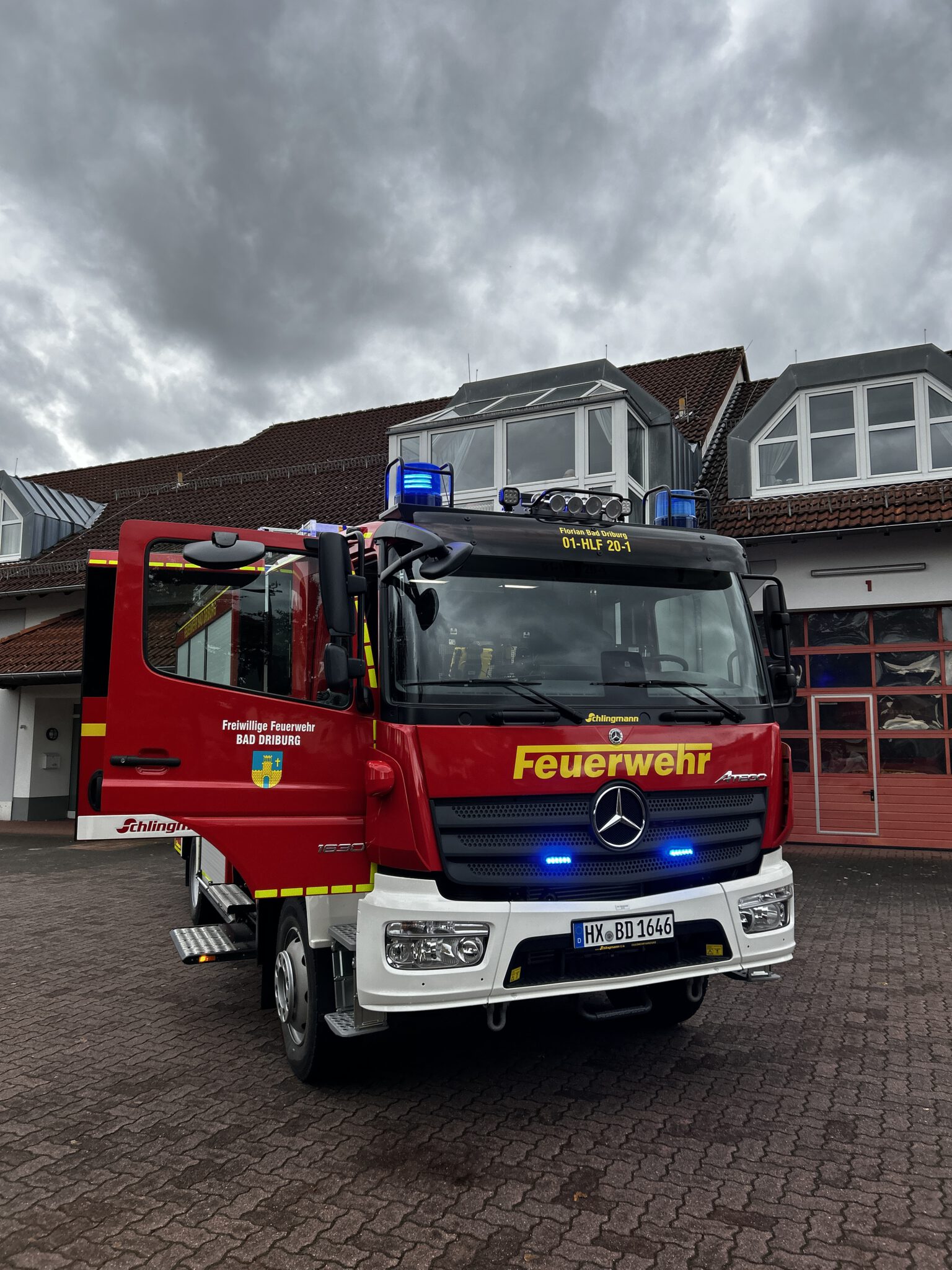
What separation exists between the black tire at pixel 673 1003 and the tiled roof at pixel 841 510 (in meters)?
9.11

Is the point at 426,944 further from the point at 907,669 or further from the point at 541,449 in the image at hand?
the point at 541,449

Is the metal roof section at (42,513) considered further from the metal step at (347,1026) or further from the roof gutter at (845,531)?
the metal step at (347,1026)

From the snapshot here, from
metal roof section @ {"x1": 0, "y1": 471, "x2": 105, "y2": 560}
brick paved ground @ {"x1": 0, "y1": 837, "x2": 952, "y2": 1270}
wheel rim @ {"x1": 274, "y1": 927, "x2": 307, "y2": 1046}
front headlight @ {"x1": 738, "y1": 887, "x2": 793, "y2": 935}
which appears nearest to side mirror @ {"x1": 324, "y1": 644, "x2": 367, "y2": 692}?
wheel rim @ {"x1": 274, "y1": 927, "x2": 307, "y2": 1046}

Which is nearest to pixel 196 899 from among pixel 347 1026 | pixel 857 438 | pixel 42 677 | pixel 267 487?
pixel 347 1026

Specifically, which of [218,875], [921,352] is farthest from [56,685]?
[921,352]

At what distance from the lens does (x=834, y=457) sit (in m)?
14.3

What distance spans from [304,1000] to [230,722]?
141 centimetres

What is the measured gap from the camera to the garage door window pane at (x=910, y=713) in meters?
12.8

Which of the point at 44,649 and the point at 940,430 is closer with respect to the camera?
the point at 940,430

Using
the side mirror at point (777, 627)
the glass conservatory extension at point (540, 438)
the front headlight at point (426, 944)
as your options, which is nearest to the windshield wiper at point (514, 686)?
the front headlight at point (426, 944)

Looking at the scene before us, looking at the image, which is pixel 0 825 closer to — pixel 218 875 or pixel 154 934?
pixel 154 934

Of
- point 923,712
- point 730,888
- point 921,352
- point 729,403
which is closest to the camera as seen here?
point 730,888

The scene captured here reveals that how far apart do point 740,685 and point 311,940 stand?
2.43m

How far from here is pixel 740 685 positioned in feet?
15.4
